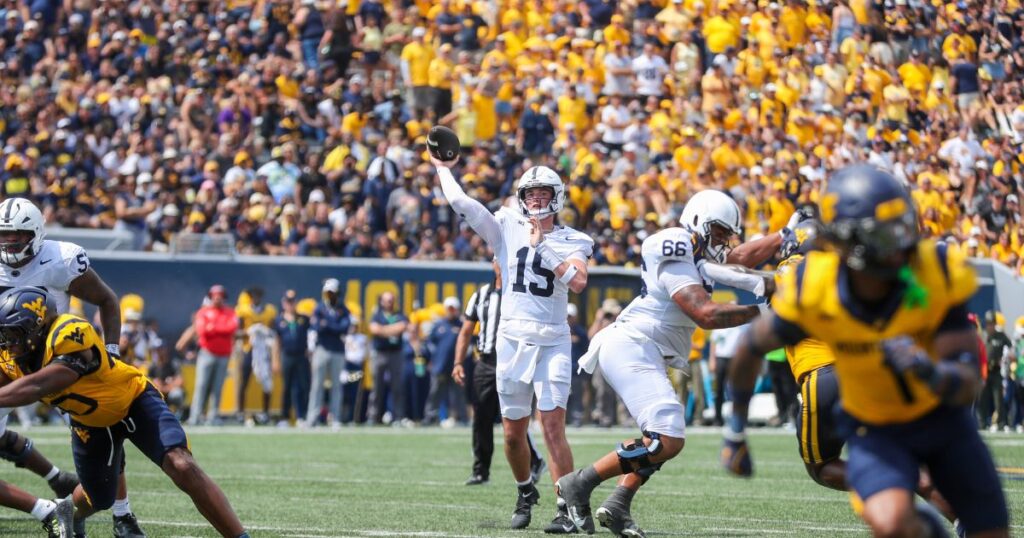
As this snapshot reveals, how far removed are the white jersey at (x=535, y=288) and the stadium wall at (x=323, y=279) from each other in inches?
462

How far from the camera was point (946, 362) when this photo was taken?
15.6 ft

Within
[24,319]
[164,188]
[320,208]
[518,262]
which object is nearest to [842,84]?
[320,208]

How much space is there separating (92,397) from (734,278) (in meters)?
3.01

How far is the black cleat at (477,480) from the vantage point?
11781mm

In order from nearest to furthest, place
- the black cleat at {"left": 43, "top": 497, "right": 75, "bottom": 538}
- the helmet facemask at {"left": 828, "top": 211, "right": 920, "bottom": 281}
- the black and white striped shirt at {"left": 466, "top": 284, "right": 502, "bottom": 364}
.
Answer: the helmet facemask at {"left": 828, "top": 211, "right": 920, "bottom": 281}
the black cleat at {"left": 43, "top": 497, "right": 75, "bottom": 538}
the black and white striped shirt at {"left": 466, "top": 284, "right": 502, "bottom": 364}

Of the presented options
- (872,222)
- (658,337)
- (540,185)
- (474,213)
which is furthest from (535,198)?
(872,222)

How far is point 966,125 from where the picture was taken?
21.7 m

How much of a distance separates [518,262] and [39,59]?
17837mm

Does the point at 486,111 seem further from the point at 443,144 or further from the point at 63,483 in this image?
the point at 63,483

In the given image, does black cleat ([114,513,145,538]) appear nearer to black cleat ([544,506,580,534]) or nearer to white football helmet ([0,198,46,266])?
white football helmet ([0,198,46,266])

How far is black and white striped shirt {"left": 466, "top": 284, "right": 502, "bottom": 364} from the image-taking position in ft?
38.2

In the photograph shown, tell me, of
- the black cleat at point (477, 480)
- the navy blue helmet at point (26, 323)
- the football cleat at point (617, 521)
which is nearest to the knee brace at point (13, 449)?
the navy blue helmet at point (26, 323)

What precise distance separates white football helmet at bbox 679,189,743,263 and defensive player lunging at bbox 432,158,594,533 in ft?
3.11

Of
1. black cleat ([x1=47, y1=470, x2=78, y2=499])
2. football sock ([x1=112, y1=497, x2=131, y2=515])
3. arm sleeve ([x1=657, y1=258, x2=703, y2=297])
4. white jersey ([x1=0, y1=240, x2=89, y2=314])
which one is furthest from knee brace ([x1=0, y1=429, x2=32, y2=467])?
arm sleeve ([x1=657, y1=258, x2=703, y2=297])
